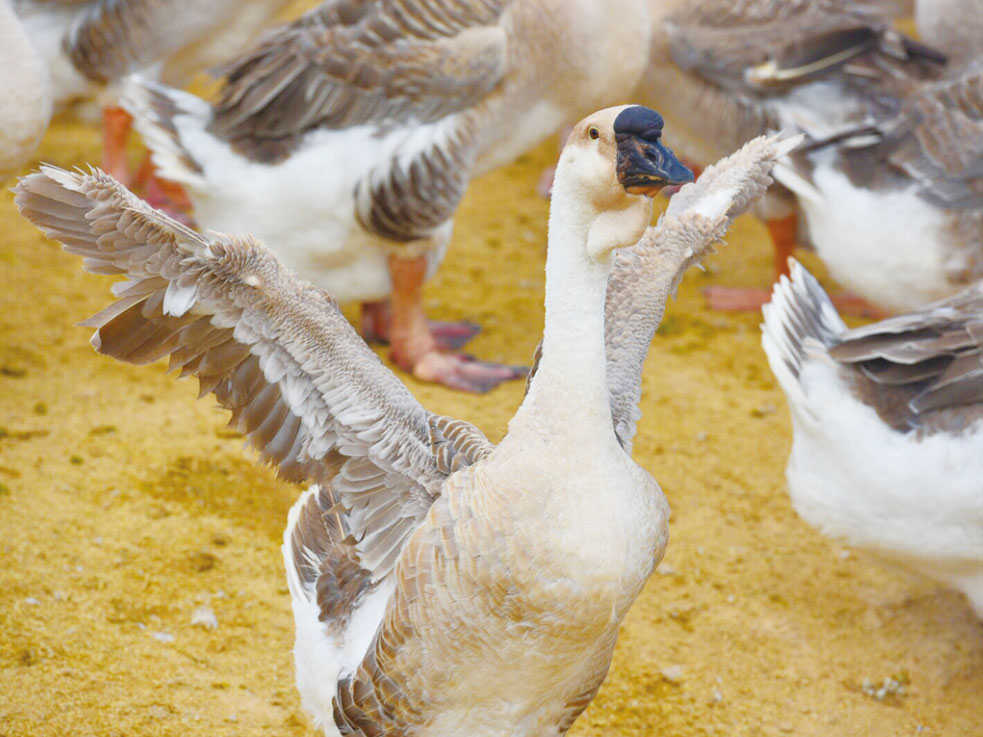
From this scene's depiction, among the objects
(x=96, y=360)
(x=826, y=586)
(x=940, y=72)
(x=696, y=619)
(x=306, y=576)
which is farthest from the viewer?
(x=940, y=72)

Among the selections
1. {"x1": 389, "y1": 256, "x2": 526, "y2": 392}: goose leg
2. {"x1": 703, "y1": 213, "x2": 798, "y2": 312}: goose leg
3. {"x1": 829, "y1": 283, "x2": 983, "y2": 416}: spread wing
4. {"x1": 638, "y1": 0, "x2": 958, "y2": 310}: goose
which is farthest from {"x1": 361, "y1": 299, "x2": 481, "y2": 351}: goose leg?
{"x1": 829, "y1": 283, "x2": 983, "y2": 416}: spread wing

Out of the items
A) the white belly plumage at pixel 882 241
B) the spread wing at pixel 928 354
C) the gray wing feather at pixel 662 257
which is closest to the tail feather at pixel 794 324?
the spread wing at pixel 928 354

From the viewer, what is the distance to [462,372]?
582 cm

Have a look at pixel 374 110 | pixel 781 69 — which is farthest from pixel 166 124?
pixel 781 69

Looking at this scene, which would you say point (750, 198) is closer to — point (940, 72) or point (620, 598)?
point (620, 598)

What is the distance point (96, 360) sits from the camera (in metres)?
5.64

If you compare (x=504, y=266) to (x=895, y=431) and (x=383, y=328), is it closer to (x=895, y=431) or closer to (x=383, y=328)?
(x=383, y=328)

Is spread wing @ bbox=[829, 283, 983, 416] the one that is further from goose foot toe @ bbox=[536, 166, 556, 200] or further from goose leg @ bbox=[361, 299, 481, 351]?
goose foot toe @ bbox=[536, 166, 556, 200]

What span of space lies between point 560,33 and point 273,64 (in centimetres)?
133

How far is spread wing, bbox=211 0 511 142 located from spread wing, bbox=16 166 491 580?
251cm

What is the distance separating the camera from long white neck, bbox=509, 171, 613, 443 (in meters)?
2.69

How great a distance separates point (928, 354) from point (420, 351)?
265 centimetres

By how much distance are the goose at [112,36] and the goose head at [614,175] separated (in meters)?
4.73

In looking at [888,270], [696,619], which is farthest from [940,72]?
[696,619]
